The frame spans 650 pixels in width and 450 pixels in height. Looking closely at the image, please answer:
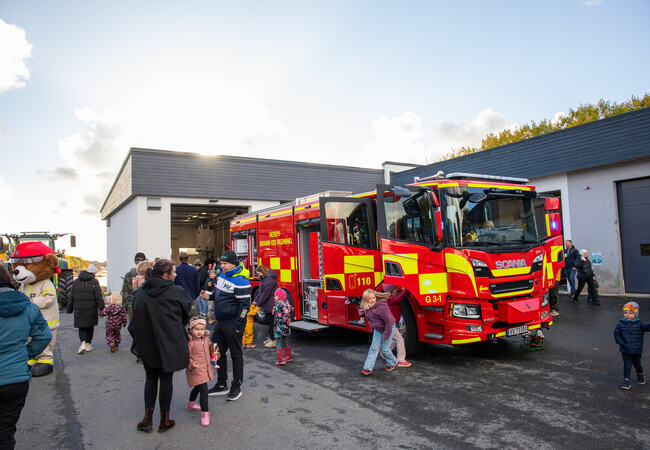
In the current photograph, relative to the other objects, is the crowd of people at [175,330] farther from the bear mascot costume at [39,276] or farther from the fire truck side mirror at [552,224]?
the fire truck side mirror at [552,224]

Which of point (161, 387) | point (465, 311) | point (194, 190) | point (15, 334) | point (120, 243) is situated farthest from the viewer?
point (120, 243)

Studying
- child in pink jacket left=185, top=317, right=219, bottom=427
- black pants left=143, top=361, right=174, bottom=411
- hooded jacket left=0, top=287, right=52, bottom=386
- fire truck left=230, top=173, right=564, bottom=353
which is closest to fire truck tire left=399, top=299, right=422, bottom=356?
A: fire truck left=230, top=173, right=564, bottom=353

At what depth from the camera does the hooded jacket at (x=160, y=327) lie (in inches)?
176

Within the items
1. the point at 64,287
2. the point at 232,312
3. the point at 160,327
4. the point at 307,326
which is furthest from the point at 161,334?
the point at 64,287

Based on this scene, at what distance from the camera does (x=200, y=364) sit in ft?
16.0

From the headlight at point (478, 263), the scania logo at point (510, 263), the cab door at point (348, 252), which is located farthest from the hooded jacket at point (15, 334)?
the scania logo at point (510, 263)

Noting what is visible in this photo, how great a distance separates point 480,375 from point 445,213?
2412 millimetres

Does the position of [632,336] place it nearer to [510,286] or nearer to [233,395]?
[510,286]

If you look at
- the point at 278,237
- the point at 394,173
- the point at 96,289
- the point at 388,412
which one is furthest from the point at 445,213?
the point at 394,173

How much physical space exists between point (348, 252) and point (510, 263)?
2.82 m

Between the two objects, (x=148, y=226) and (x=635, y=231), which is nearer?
(x=635, y=231)

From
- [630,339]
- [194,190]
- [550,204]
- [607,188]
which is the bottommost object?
[630,339]

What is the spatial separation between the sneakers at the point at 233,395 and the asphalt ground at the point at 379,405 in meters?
0.08

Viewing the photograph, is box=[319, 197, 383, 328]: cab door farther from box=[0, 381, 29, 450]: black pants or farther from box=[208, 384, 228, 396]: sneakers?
box=[0, 381, 29, 450]: black pants
